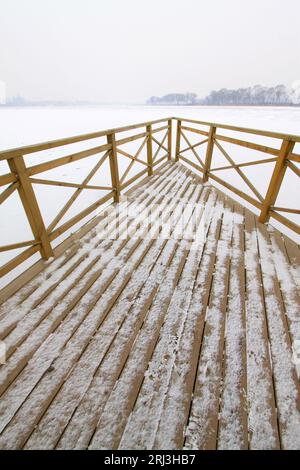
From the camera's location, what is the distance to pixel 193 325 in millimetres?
1848

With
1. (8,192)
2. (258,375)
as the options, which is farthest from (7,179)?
(258,375)

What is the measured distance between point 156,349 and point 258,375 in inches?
28.9

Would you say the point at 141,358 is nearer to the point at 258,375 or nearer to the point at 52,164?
the point at 258,375

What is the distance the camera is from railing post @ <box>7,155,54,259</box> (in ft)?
6.70

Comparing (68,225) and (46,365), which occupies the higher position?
(68,225)

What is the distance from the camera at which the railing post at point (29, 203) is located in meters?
2.04

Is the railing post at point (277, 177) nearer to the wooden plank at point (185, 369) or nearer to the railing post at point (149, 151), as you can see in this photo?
the wooden plank at point (185, 369)

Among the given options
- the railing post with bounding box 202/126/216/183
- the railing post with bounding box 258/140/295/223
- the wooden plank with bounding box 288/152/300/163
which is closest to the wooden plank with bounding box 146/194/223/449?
the railing post with bounding box 258/140/295/223

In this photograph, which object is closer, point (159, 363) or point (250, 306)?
point (159, 363)

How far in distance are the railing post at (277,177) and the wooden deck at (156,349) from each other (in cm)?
61

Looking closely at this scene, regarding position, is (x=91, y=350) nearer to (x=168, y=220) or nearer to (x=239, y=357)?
(x=239, y=357)

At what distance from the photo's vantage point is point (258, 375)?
4.99 feet
